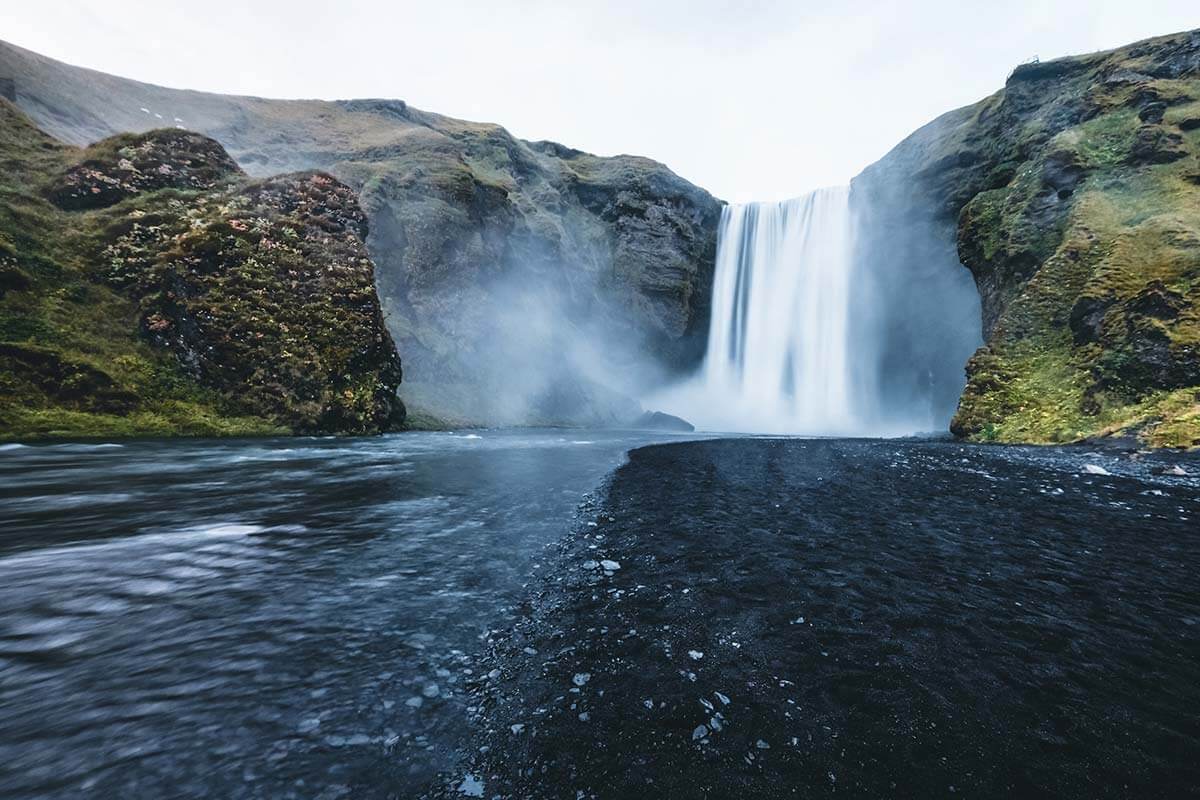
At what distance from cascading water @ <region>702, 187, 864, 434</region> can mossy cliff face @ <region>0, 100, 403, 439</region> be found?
51.1 m

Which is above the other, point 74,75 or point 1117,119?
point 74,75

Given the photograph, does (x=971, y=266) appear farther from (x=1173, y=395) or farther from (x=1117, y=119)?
(x=1173, y=395)

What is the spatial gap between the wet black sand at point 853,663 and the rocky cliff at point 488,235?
1407 inches

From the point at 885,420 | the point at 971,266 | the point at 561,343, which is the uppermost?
the point at 971,266

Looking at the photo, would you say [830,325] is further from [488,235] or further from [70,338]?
[70,338]

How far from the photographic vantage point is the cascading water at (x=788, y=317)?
61.2m

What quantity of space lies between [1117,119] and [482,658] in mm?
51484

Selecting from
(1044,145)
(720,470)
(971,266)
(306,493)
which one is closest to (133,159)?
(306,493)

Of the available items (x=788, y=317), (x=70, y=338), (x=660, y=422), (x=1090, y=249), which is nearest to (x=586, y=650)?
(x=70, y=338)

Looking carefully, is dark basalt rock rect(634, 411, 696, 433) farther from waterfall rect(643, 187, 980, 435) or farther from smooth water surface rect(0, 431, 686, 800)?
smooth water surface rect(0, 431, 686, 800)

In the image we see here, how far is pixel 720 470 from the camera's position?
564 inches

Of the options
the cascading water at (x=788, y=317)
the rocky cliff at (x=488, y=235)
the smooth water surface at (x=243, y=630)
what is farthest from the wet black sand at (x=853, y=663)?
the cascading water at (x=788, y=317)

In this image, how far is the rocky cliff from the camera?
46.8 m

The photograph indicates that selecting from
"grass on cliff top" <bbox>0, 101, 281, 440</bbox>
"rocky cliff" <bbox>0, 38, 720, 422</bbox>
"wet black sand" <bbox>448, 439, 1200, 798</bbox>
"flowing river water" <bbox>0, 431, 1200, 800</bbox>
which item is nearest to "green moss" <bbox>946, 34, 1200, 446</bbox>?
"flowing river water" <bbox>0, 431, 1200, 800</bbox>
